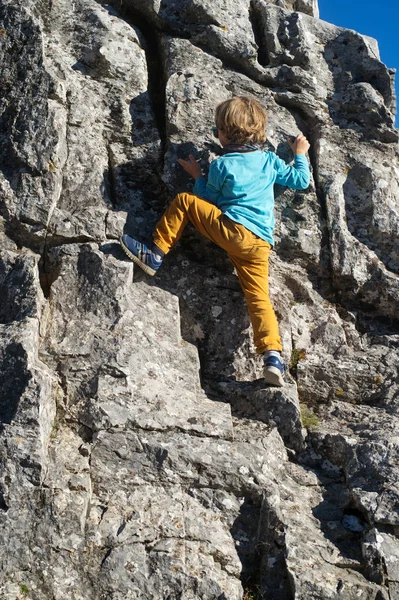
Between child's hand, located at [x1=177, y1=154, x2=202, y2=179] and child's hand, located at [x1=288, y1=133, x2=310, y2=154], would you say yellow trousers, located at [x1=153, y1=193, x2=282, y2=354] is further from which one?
child's hand, located at [x1=288, y1=133, x2=310, y2=154]

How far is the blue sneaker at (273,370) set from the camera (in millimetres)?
9414

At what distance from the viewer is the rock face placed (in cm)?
785

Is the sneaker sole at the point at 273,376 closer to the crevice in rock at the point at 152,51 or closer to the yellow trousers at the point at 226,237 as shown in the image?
the yellow trousers at the point at 226,237

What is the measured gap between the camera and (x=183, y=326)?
33.9ft

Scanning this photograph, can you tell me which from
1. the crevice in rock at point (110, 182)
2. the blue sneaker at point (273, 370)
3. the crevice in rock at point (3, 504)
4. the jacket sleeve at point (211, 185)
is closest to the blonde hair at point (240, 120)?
the jacket sleeve at point (211, 185)

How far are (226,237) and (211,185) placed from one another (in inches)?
34.4

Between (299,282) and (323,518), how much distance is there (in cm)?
379

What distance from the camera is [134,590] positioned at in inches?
298

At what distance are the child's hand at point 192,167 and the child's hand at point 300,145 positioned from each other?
1.68 meters

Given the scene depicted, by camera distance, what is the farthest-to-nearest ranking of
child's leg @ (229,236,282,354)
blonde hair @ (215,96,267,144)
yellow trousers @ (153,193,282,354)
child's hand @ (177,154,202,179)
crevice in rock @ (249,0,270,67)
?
crevice in rock @ (249,0,270,67), child's hand @ (177,154,202,179), blonde hair @ (215,96,267,144), yellow trousers @ (153,193,282,354), child's leg @ (229,236,282,354)

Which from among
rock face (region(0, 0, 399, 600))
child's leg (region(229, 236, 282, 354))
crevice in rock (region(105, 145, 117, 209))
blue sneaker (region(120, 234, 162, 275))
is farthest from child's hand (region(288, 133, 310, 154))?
blue sneaker (region(120, 234, 162, 275))

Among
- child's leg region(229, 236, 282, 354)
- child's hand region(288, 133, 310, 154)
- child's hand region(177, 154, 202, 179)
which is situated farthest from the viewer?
child's hand region(288, 133, 310, 154)

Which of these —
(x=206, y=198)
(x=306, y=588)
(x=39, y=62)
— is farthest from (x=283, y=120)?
(x=306, y=588)

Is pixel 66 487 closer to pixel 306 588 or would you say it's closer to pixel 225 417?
pixel 225 417
